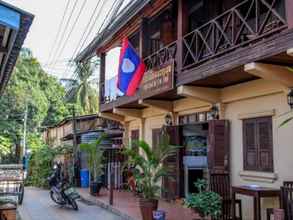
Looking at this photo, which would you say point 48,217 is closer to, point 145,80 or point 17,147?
point 145,80

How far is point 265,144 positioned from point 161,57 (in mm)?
4117

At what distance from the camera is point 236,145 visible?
9.23 m

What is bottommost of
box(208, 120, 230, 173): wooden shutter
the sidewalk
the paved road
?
the paved road

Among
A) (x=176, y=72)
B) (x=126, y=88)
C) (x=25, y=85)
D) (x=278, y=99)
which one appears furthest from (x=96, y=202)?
(x=25, y=85)

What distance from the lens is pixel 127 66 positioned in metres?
11.3

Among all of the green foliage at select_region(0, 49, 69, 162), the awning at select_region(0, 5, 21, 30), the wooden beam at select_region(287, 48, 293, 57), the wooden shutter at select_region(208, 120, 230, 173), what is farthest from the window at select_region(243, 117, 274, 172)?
the green foliage at select_region(0, 49, 69, 162)

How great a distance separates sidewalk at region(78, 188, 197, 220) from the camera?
31.2 feet

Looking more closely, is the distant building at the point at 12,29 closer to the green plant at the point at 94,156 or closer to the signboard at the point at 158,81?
the signboard at the point at 158,81

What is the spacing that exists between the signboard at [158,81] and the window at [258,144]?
7.06 feet

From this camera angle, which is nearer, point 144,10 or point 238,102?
point 238,102

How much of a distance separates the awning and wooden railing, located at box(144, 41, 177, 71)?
6595 millimetres

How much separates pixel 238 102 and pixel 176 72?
166 centimetres

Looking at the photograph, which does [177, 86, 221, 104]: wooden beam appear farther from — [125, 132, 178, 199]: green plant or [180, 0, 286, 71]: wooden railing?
[125, 132, 178, 199]: green plant

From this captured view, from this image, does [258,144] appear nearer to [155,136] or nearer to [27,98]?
[155,136]
